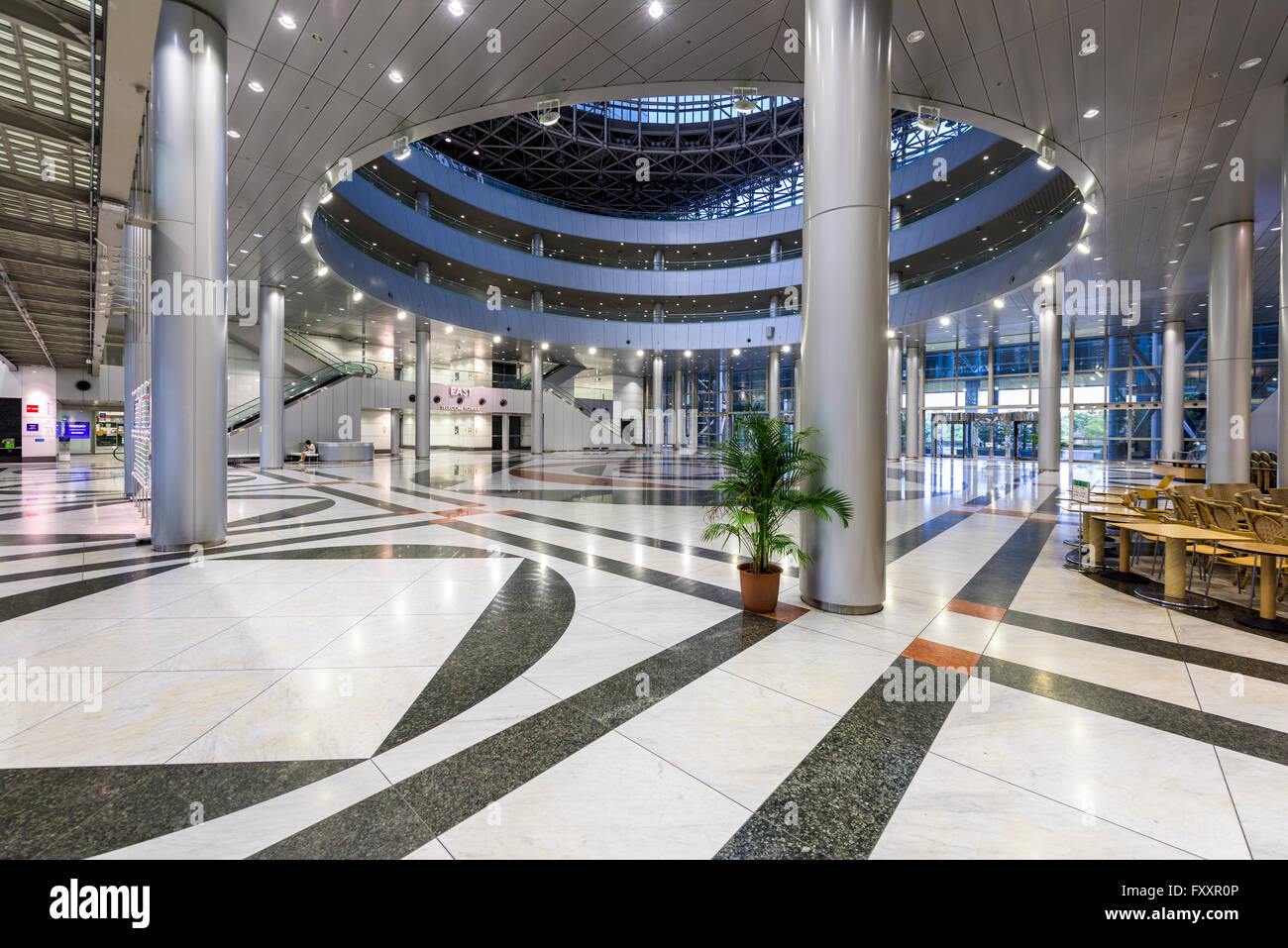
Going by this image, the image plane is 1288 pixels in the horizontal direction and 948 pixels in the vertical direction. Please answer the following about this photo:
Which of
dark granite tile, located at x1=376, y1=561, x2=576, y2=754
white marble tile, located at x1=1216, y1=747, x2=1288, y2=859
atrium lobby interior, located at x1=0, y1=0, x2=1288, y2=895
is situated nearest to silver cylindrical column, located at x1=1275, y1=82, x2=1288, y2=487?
atrium lobby interior, located at x1=0, y1=0, x2=1288, y2=895

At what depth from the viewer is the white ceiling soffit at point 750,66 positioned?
7.42 m

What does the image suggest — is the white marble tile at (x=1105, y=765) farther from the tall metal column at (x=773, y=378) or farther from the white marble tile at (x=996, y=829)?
the tall metal column at (x=773, y=378)

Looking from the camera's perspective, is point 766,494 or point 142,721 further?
point 766,494

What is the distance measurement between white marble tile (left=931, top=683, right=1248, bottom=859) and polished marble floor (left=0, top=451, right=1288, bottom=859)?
13 mm

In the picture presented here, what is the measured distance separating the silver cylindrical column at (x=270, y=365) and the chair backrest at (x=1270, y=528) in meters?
24.1

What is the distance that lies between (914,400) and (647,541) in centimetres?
2558

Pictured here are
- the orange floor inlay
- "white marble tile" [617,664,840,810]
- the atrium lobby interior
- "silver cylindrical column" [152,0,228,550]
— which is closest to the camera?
the atrium lobby interior

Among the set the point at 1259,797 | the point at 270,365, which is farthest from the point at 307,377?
the point at 1259,797

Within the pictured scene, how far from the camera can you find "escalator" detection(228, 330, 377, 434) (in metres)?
23.9

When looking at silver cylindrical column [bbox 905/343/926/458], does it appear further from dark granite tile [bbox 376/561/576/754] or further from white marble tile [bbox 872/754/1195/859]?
white marble tile [bbox 872/754/1195/859]

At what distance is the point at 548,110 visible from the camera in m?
9.80

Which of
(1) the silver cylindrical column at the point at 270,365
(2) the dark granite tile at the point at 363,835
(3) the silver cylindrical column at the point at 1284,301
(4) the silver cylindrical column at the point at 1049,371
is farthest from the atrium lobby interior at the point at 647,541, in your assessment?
(4) the silver cylindrical column at the point at 1049,371

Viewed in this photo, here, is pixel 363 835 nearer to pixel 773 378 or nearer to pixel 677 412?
pixel 773 378

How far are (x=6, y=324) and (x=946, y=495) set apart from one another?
2937cm
